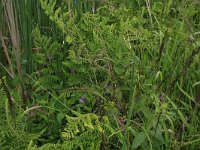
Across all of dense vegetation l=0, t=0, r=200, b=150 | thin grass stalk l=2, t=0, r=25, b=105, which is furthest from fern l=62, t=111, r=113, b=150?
thin grass stalk l=2, t=0, r=25, b=105

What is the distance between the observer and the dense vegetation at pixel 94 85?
4.17ft

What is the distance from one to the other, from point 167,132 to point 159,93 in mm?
191

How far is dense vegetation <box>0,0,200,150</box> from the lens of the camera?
1.27 meters

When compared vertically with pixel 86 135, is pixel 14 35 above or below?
above

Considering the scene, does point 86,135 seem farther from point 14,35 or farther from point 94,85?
point 14,35

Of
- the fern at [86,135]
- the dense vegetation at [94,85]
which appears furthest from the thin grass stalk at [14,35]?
the fern at [86,135]

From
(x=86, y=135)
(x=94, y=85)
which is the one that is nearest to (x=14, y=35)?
(x=94, y=85)

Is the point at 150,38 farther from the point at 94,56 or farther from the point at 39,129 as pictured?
the point at 39,129

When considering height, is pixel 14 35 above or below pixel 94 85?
above

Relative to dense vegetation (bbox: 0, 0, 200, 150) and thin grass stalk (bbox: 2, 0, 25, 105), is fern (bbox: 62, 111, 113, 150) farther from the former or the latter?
thin grass stalk (bbox: 2, 0, 25, 105)

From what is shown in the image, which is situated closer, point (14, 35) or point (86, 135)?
point (86, 135)

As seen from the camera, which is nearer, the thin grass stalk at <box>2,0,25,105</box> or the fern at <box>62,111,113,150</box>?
the fern at <box>62,111,113,150</box>

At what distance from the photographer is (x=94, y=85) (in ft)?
4.94

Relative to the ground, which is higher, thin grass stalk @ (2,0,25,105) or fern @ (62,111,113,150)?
thin grass stalk @ (2,0,25,105)
